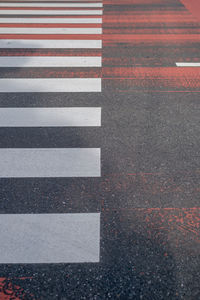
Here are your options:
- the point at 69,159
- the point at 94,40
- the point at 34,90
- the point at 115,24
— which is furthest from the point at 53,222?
the point at 115,24

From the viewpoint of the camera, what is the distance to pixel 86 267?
240 cm

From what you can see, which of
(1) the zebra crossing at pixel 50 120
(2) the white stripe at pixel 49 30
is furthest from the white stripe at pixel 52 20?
(2) the white stripe at pixel 49 30

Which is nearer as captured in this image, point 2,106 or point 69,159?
point 69,159

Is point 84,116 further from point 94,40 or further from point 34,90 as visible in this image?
point 94,40

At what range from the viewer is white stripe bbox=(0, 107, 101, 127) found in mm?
4180

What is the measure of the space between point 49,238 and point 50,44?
513 centimetres

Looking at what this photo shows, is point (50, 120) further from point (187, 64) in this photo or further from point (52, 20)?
point (52, 20)

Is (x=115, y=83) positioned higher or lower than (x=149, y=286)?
higher

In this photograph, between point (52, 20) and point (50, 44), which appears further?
point (52, 20)

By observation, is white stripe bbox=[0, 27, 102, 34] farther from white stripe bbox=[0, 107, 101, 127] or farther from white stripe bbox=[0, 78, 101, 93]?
white stripe bbox=[0, 107, 101, 127]

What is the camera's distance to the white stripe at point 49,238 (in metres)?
2.47

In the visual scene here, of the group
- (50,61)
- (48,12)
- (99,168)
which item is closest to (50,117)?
(99,168)

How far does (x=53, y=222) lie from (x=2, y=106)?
2.45 meters

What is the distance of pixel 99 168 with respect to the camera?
3.41m
